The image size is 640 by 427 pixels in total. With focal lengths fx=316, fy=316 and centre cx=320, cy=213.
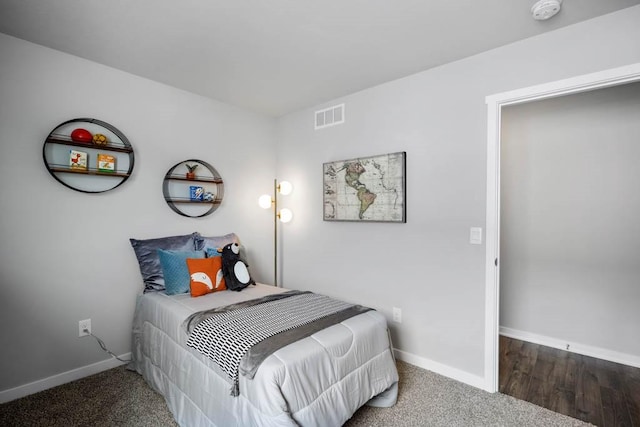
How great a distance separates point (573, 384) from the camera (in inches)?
95.8

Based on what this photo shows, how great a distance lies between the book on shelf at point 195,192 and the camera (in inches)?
124

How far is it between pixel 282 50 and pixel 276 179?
1.80m

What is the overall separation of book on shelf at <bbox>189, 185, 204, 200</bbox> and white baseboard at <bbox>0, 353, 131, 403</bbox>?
1.49 meters

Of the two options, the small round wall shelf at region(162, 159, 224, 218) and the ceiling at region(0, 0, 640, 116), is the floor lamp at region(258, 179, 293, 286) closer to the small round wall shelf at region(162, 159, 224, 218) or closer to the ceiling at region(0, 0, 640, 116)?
the small round wall shelf at region(162, 159, 224, 218)

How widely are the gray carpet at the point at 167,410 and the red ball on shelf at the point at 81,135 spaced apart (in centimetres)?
185

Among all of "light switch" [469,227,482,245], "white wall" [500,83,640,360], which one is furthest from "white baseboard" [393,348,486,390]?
"white wall" [500,83,640,360]

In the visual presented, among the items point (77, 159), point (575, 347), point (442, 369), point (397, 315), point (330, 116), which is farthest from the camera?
point (330, 116)

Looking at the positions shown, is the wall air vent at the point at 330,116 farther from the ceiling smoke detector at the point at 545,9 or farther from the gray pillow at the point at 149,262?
the gray pillow at the point at 149,262

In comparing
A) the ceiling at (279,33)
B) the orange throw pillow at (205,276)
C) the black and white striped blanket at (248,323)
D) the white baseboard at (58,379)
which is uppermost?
the ceiling at (279,33)

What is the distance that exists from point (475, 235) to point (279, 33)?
2.03m

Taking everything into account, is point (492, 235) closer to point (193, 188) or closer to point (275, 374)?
point (275, 374)

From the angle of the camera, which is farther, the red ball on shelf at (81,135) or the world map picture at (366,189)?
the world map picture at (366,189)

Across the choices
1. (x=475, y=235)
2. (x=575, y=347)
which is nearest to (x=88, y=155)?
(x=475, y=235)

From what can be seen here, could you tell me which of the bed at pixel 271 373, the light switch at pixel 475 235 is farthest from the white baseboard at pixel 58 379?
the light switch at pixel 475 235
